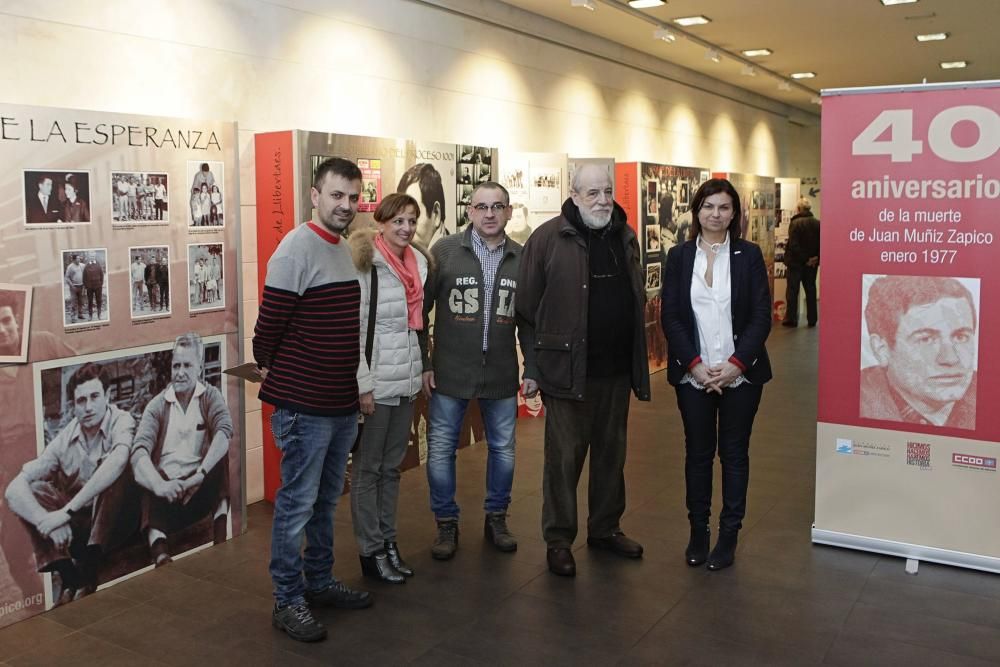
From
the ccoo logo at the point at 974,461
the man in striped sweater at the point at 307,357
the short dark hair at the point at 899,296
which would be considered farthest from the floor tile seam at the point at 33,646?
the ccoo logo at the point at 974,461

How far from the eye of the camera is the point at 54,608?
3670 mm

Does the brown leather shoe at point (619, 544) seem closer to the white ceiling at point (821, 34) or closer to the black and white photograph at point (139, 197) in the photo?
the black and white photograph at point (139, 197)

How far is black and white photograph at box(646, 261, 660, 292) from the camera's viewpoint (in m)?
9.01

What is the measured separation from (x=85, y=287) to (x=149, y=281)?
1.04ft

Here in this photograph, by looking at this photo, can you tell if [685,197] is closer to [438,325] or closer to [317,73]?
[317,73]

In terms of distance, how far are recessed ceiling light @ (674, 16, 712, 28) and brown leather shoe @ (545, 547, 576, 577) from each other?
243 inches

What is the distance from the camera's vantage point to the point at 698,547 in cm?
405

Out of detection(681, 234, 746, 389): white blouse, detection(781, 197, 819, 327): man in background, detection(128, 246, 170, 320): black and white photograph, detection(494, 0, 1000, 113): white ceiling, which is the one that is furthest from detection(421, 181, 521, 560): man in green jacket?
detection(781, 197, 819, 327): man in background

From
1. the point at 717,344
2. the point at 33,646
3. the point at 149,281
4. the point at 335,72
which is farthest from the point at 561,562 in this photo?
the point at 335,72

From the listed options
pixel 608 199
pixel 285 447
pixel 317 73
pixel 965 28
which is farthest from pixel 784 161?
pixel 285 447

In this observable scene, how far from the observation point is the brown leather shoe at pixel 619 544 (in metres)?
4.11

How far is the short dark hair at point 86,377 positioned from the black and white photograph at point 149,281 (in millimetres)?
281

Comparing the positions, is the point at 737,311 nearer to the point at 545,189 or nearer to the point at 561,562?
the point at 561,562

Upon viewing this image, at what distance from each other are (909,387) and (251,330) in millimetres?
3276
